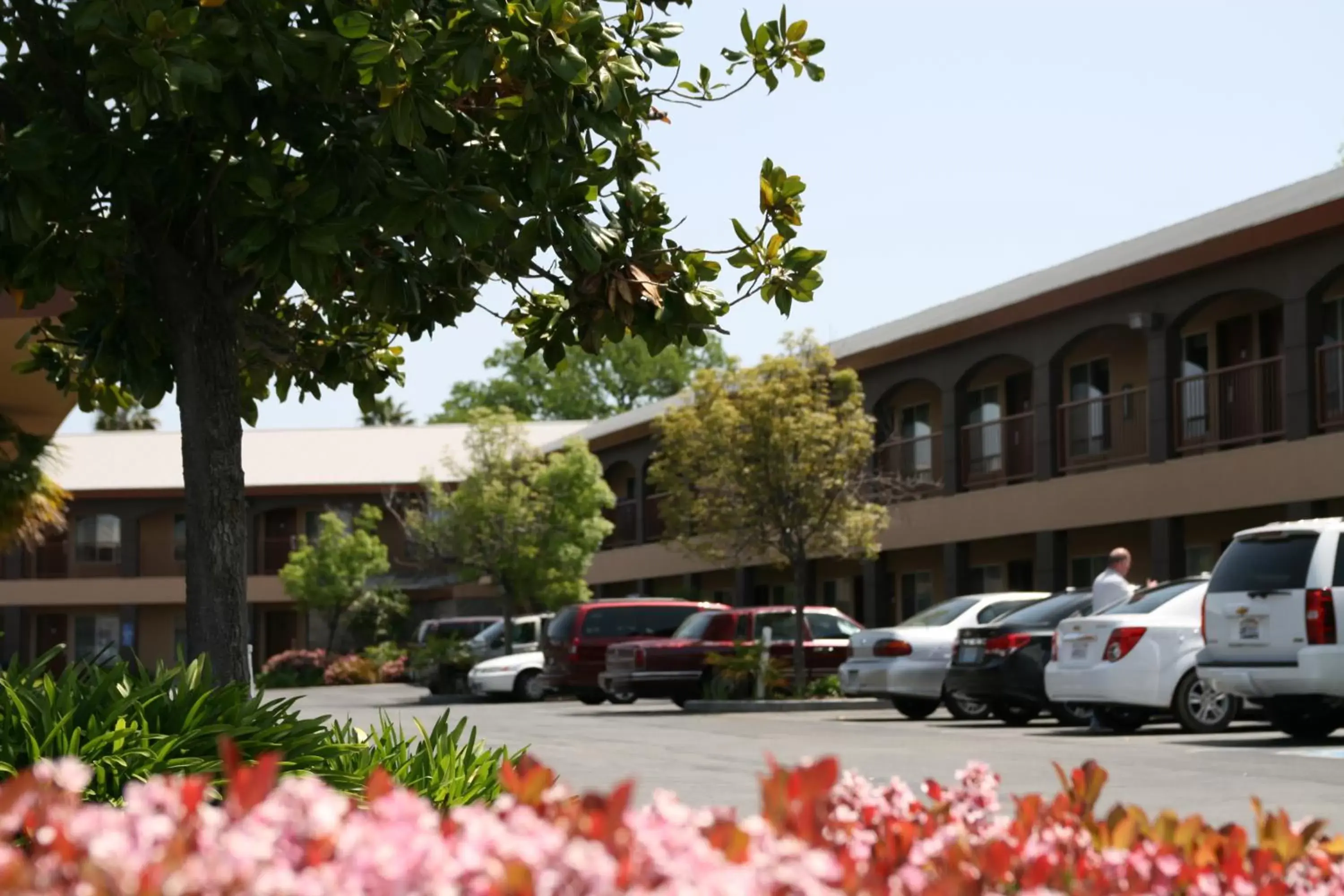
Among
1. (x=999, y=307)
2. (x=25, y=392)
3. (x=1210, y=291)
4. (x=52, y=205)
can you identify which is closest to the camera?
(x=52, y=205)

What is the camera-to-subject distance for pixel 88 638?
6456 centimetres

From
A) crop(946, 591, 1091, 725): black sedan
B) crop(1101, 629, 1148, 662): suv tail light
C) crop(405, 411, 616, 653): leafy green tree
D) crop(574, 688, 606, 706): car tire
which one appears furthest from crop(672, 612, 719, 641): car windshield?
crop(1101, 629, 1148, 662): suv tail light

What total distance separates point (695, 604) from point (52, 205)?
27122mm

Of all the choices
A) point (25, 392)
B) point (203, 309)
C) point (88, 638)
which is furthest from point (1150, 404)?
point (88, 638)

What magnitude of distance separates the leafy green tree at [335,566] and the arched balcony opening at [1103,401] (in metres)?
27.0

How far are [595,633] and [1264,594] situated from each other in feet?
60.7

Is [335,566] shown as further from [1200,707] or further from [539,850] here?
[539,850]

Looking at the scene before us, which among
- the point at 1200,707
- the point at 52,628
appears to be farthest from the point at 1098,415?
the point at 52,628

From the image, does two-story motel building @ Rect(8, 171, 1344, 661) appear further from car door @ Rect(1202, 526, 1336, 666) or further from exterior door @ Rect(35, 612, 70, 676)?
exterior door @ Rect(35, 612, 70, 676)

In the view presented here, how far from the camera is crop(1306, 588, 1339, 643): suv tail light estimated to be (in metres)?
16.0

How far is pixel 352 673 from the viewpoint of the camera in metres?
51.3

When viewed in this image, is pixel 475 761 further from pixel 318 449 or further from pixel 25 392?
pixel 318 449

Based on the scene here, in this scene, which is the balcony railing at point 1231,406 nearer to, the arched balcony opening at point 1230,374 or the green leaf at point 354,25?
the arched balcony opening at point 1230,374

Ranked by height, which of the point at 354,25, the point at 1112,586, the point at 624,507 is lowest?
the point at 1112,586
